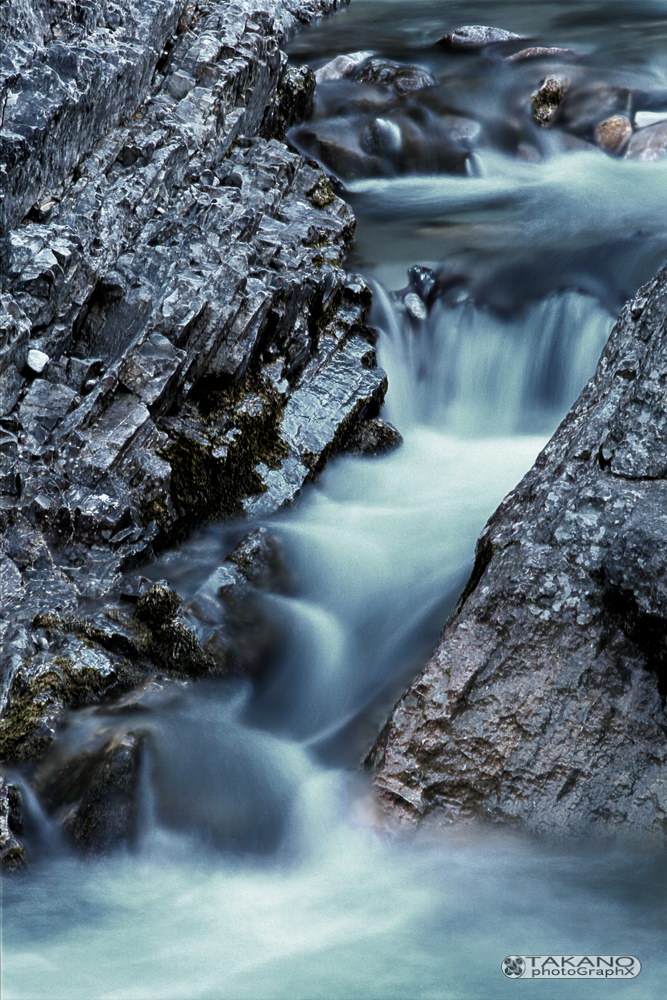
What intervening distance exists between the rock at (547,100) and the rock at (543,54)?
2.51 feet

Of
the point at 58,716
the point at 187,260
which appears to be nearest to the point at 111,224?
the point at 187,260

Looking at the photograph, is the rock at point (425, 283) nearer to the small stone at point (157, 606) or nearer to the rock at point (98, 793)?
the small stone at point (157, 606)

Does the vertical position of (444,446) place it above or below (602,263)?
below

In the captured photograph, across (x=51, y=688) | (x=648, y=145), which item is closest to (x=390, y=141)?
(x=648, y=145)

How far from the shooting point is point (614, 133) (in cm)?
1197

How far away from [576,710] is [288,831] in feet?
5.10

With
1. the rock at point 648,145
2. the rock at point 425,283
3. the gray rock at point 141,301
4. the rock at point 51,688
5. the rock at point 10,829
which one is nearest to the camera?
the rock at point 10,829

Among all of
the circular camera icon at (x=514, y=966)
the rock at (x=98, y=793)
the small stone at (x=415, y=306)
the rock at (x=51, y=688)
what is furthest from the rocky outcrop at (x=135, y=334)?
the circular camera icon at (x=514, y=966)

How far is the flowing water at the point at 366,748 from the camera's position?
15.2 feet

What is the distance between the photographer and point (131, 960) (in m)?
4.60

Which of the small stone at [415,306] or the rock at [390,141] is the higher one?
the rock at [390,141]

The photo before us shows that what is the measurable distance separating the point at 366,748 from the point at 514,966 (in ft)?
4.96

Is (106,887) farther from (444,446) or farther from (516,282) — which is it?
(516,282)

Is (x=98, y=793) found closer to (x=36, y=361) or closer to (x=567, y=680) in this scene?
(x=567, y=680)
